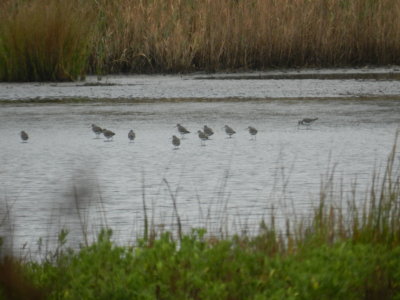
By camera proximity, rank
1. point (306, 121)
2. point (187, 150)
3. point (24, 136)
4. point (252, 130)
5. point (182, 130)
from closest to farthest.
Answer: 1. point (187, 150)
2. point (24, 136)
3. point (252, 130)
4. point (182, 130)
5. point (306, 121)

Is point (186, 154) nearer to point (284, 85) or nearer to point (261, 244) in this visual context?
point (261, 244)

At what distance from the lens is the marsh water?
7.57 m

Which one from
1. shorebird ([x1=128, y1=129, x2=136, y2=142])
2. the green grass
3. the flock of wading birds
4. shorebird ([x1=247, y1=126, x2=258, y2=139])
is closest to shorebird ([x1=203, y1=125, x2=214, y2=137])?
the flock of wading birds

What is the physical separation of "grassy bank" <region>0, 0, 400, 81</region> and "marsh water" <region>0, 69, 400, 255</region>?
2.86ft

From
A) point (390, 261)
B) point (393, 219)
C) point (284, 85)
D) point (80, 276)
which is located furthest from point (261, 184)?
point (284, 85)

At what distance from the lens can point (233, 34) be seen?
2103 cm

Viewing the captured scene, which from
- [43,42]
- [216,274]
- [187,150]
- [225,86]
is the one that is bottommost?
[187,150]

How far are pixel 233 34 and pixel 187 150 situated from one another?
9551 mm

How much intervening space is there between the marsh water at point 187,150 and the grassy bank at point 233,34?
870 millimetres

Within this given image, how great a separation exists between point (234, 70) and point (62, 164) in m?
11.2

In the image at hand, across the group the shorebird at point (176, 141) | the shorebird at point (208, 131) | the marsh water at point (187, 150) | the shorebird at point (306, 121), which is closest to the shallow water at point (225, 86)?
the marsh water at point (187, 150)

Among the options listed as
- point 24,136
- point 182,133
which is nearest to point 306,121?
point 182,133

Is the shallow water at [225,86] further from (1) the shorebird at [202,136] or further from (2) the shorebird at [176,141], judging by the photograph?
(2) the shorebird at [176,141]

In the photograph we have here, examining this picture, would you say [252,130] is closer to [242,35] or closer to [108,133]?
[108,133]
